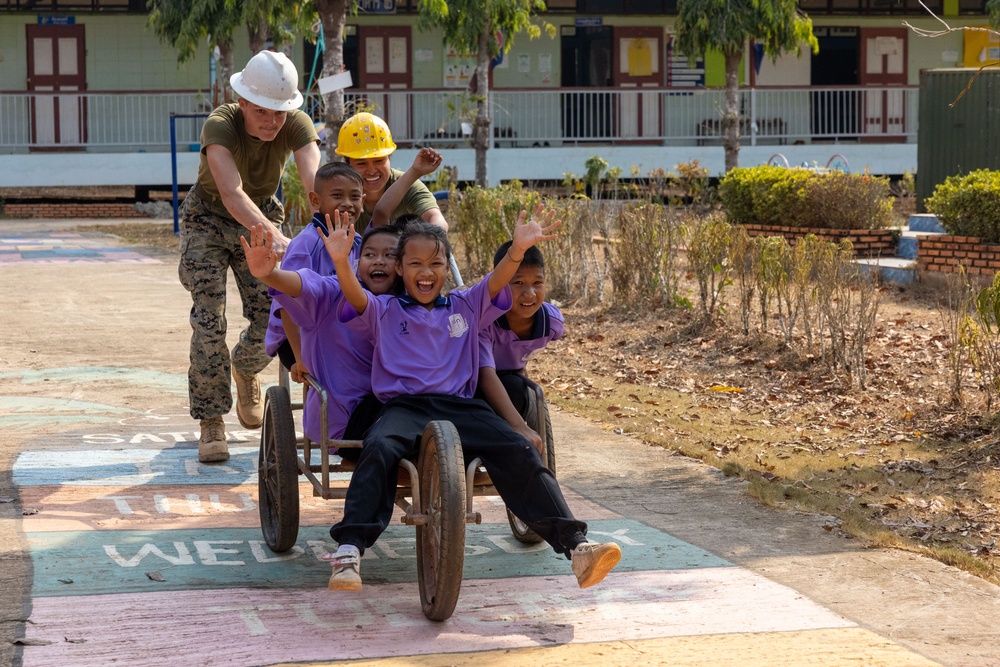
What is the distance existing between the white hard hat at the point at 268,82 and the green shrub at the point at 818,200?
9.58m

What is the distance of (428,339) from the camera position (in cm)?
452

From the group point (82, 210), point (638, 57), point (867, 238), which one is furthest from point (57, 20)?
point (867, 238)

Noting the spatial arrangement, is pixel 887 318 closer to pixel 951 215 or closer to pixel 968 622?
pixel 951 215

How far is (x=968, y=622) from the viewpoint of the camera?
415cm

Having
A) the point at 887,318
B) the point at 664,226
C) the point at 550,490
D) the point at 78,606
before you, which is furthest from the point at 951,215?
the point at 78,606

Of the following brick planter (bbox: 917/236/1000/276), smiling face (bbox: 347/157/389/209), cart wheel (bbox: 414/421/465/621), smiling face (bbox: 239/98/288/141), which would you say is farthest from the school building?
cart wheel (bbox: 414/421/465/621)

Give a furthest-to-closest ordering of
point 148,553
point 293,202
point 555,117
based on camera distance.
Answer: point 555,117 → point 293,202 → point 148,553

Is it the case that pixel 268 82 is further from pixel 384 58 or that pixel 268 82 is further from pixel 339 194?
pixel 384 58

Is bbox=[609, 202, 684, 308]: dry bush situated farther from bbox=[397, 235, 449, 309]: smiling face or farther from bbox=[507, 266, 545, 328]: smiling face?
bbox=[397, 235, 449, 309]: smiling face

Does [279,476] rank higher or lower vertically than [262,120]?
lower

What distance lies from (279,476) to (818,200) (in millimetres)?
10793

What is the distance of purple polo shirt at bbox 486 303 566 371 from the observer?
488 centimetres

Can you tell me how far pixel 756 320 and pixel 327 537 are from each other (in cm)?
555

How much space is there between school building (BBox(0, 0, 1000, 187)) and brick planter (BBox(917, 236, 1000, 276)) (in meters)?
13.1
